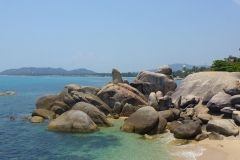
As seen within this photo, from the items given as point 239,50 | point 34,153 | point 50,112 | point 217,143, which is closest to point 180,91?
point 217,143

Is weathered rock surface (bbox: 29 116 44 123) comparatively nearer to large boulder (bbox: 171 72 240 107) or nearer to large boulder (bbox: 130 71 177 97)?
large boulder (bbox: 130 71 177 97)

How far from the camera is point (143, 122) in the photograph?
65.4 feet

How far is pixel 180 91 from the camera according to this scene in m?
29.3

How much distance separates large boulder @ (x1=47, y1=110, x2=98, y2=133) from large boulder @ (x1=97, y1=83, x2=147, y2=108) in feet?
26.0

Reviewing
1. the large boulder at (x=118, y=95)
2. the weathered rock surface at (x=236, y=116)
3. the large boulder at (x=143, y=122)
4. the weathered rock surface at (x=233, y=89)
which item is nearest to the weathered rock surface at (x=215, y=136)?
the weathered rock surface at (x=236, y=116)

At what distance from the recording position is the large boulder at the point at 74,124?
66.7 ft

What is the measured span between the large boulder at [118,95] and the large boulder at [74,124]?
7.92m

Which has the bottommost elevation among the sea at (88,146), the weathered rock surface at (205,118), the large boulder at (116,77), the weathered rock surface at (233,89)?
the sea at (88,146)

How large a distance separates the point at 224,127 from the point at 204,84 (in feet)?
31.8

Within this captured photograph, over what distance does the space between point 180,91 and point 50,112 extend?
1495 cm

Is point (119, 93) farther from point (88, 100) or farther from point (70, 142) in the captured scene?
point (70, 142)

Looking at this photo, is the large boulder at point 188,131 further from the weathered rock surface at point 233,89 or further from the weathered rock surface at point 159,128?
the weathered rock surface at point 233,89

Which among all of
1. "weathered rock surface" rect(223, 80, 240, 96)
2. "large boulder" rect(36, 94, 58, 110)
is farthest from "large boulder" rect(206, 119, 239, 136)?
"large boulder" rect(36, 94, 58, 110)

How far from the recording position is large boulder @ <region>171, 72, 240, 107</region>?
2592 cm
